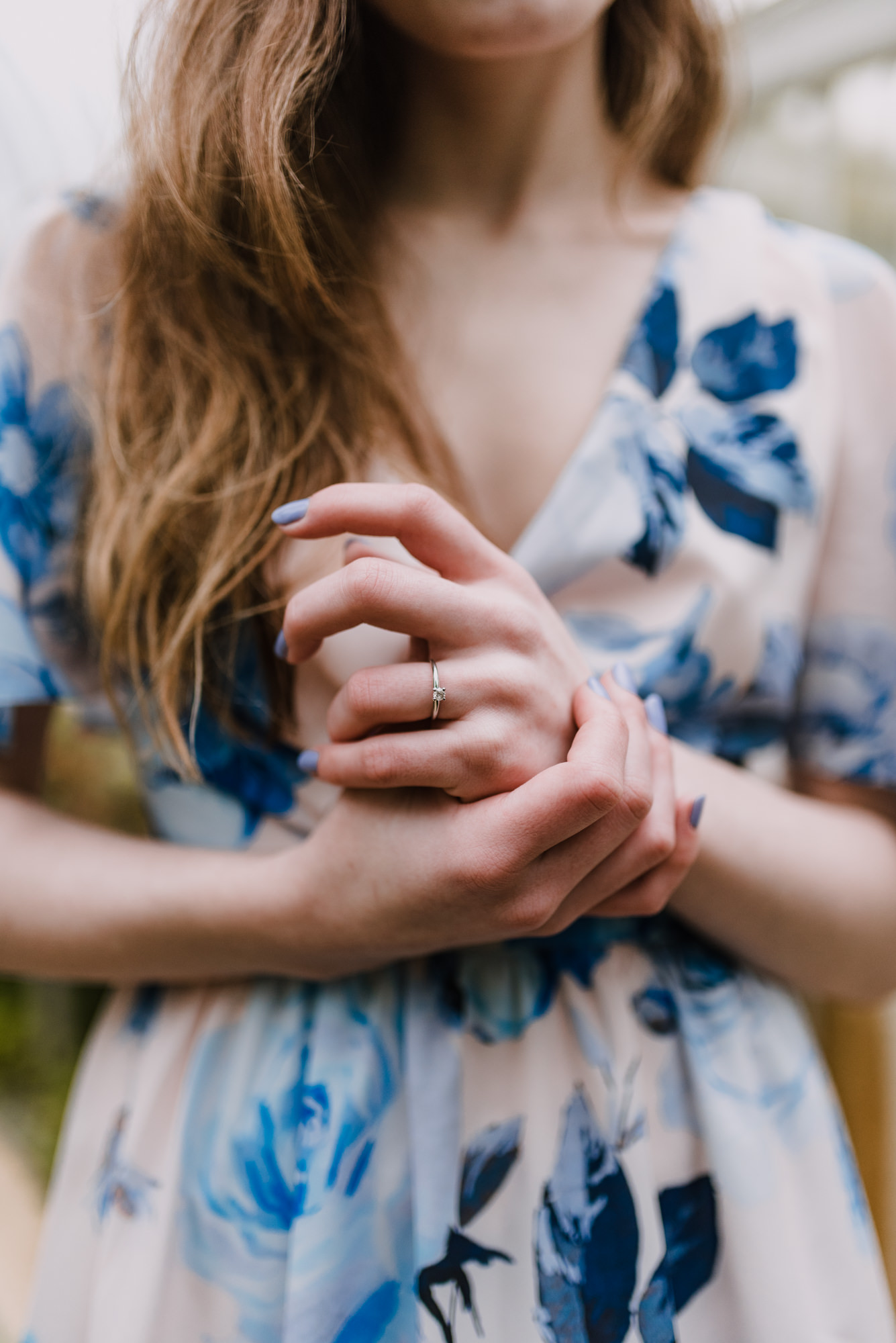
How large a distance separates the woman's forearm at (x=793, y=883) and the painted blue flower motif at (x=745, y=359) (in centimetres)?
23

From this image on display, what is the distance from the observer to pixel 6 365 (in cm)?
50

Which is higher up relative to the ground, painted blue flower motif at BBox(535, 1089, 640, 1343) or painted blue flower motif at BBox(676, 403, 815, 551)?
painted blue flower motif at BBox(676, 403, 815, 551)

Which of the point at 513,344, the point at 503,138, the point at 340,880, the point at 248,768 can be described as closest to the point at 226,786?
the point at 248,768

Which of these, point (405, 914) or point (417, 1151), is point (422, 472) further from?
point (417, 1151)

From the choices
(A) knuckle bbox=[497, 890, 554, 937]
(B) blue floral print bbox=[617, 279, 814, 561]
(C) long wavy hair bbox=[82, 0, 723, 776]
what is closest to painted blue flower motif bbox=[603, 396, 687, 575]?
(B) blue floral print bbox=[617, 279, 814, 561]

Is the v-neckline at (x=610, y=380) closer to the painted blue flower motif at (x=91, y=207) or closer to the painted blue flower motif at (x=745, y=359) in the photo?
the painted blue flower motif at (x=745, y=359)

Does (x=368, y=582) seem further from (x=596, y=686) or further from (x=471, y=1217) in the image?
(x=471, y=1217)

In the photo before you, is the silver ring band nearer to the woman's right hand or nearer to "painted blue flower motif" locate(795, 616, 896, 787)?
the woman's right hand

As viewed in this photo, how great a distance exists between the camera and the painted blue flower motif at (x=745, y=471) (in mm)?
524

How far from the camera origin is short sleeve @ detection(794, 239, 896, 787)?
1.79 feet

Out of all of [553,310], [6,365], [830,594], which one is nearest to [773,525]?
[830,594]

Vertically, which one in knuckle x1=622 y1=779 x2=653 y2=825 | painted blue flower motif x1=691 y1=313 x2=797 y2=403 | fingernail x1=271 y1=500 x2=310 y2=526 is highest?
painted blue flower motif x1=691 y1=313 x2=797 y2=403

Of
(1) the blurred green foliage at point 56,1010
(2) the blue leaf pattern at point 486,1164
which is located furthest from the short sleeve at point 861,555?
(1) the blurred green foliage at point 56,1010

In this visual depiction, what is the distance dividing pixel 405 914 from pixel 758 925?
0.24 metres
